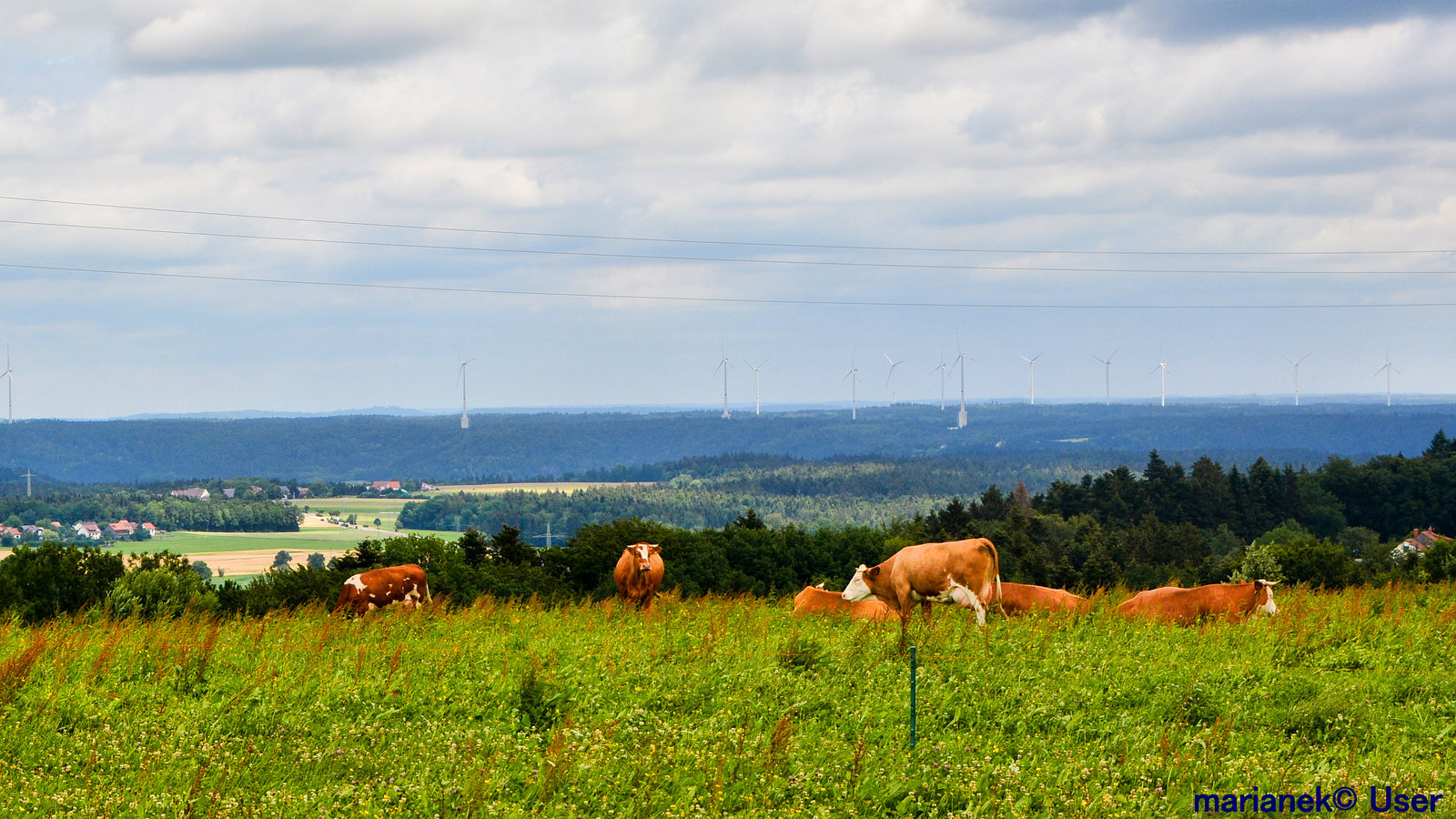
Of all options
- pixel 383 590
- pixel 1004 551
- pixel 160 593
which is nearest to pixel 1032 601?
pixel 383 590

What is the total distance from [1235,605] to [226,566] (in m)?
162

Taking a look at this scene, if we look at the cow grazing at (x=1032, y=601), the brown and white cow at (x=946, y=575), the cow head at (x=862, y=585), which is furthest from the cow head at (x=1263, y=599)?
the cow head at (x=862, y=585)

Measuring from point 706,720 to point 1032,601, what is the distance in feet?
29.5

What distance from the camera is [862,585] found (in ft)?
61.3

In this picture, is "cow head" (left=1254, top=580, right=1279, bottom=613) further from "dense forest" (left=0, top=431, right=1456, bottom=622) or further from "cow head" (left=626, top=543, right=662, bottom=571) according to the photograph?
"cow head" (left=626, top=543, right=662, bottom=571)

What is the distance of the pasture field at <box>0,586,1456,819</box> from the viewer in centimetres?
983

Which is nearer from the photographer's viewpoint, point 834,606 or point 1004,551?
point 834,606

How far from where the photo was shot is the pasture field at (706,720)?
9828 millimetres

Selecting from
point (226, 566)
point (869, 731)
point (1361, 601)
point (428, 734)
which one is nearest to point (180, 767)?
point (428, 734)

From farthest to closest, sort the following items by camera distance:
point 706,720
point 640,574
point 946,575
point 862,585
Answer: point 640,574 → point 862,585 → point 946,575 → point 706,720

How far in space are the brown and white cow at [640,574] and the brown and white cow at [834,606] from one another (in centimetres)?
298

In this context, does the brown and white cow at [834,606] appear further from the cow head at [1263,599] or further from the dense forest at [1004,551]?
the cow head at [1263,599]

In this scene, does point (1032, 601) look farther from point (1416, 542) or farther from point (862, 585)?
point (1416, 542)

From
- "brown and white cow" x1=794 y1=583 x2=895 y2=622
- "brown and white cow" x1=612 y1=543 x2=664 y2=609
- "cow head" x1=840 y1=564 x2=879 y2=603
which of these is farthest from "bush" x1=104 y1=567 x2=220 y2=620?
"cow head" x1=840 y1=564 x2=879 y2=603
